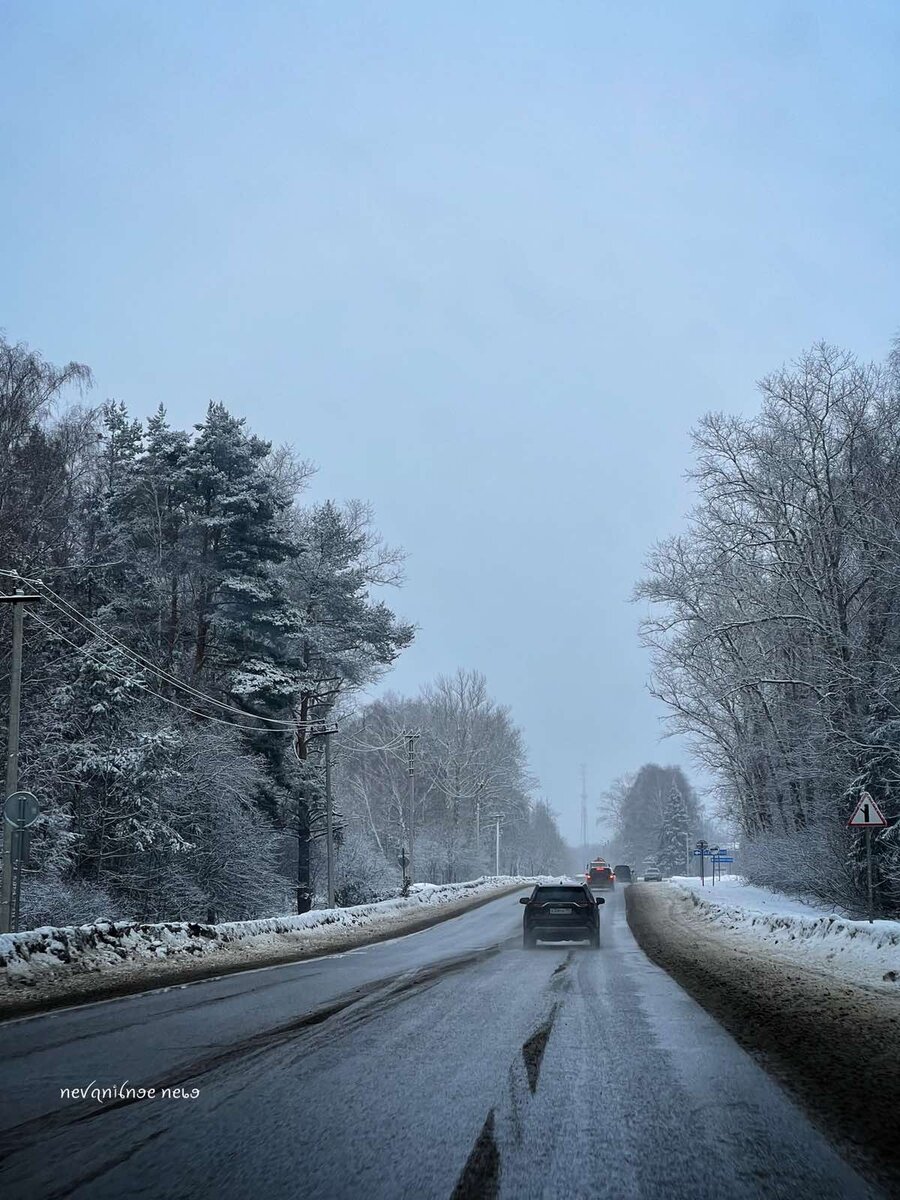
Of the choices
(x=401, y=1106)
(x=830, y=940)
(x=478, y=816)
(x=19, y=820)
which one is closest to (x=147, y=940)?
(x=19, y=820)

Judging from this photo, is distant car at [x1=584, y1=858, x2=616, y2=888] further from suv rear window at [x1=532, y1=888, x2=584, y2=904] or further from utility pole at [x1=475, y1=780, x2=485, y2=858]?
suv rear window at [x1=532, y1=888, x2=584, y2=904]

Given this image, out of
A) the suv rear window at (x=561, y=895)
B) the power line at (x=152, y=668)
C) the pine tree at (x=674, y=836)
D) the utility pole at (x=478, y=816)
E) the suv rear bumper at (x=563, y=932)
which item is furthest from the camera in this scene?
the pine tree at (x=674, y=836)

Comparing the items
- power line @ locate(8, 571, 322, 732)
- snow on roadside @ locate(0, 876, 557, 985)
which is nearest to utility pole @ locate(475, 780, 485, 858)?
power line @ locate(8, 571, 322, 732)

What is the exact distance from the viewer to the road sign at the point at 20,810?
19.3 metres

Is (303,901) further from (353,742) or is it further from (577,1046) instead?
(577,1046)

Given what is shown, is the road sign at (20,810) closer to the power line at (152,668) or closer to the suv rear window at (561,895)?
the power line at (152,668)

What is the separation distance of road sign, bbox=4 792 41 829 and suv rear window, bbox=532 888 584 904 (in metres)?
11.4

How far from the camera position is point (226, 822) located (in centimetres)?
3891

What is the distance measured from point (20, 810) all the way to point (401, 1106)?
577 inches

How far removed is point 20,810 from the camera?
19.4 meters

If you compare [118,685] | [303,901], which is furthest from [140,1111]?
[303,901]

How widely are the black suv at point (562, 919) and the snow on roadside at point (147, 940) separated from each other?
16.4 ft

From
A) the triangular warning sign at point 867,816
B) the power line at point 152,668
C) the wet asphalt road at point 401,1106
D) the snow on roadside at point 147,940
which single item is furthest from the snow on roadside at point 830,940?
the power line at point 152,668

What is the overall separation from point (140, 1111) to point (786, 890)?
35.4 meters
